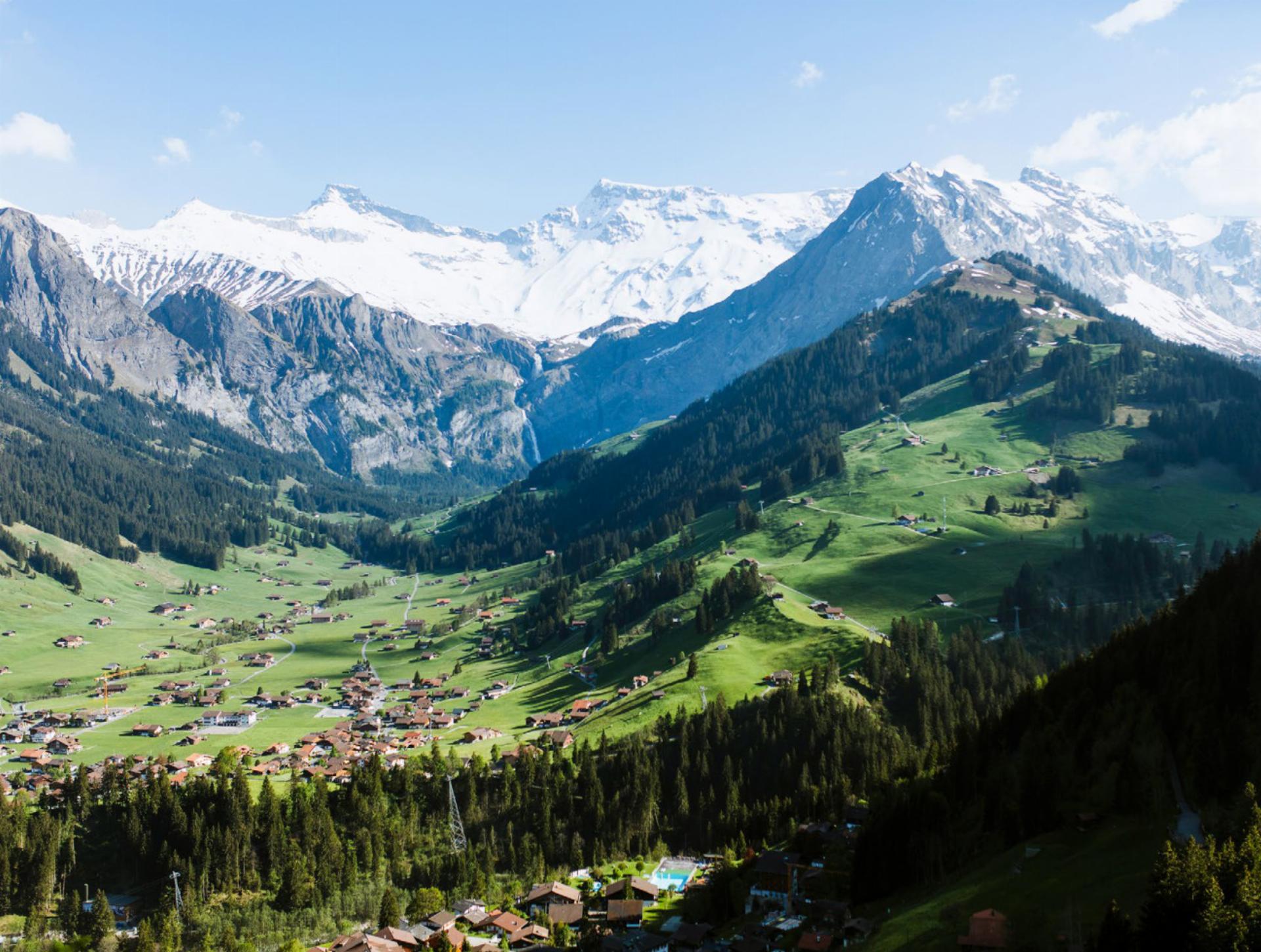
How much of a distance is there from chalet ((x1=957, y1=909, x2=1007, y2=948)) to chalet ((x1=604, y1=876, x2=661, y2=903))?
132 feet

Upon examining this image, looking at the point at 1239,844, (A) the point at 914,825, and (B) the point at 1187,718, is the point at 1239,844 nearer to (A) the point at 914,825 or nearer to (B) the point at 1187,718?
(B) the point at 1187,718

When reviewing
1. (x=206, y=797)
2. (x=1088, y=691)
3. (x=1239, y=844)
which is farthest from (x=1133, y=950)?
(x=206, y=797)

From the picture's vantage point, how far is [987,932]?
71.8m

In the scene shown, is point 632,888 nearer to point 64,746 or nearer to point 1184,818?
point 1184,818

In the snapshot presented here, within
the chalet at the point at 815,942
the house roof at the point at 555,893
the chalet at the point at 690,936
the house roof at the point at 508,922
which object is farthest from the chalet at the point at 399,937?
the chalet at the point at 815,942

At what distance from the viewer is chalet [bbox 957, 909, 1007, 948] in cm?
7112

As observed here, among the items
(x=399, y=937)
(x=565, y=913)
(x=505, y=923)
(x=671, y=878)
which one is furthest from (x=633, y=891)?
(x=399, y=937)

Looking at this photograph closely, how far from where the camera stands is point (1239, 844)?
7188cm

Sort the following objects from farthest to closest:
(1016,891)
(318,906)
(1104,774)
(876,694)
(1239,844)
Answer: (876,694) → (318,906) → (1104,774) → (1016,891) → (1239,844)

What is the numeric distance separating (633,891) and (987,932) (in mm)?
44210

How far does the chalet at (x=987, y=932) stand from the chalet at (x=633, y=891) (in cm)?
4026

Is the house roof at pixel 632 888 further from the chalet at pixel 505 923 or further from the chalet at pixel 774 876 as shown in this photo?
the chalet at pixel 774 876

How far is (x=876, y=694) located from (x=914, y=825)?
5937cm

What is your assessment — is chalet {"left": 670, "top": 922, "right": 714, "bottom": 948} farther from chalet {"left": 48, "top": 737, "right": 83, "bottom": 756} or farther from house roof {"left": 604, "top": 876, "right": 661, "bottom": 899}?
chalet {"left": 48, "top": 737, "right": 83, "bottom": 756}
